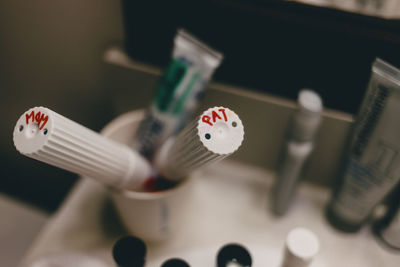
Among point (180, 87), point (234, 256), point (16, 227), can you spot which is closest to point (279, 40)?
point (180, 87)

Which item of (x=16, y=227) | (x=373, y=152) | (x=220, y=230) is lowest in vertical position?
(x=16, y=227)

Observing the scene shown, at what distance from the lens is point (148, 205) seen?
0.32 meters

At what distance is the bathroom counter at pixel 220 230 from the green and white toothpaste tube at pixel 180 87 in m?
0.07

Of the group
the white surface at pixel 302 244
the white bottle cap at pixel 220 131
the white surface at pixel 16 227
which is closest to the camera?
the white bottle cap at pixel 220 131

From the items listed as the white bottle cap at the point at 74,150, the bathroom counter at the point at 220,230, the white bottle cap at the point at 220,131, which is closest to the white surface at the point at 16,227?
the bathroom counter at the point at 220,230

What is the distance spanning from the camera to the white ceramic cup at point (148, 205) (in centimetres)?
32

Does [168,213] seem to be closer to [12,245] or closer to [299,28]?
[299,28]

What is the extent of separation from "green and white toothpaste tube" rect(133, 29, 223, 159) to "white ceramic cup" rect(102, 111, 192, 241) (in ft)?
0.08

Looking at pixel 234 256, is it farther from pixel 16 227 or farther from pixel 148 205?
pixel 16 227

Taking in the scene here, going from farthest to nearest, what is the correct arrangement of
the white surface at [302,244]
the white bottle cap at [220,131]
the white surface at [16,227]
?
the white surface at [16,227], the white surface at [302,244], the white bottle cap at [220,131]

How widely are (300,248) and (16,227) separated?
49cm

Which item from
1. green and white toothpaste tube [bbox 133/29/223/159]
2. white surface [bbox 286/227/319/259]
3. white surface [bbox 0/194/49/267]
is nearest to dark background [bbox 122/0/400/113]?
green and white toothpaste tube [bbox 133/29/223/159]

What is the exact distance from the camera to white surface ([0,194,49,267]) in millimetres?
558

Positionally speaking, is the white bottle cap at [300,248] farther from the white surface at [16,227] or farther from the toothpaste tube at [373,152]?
the white surface at [16,227]
